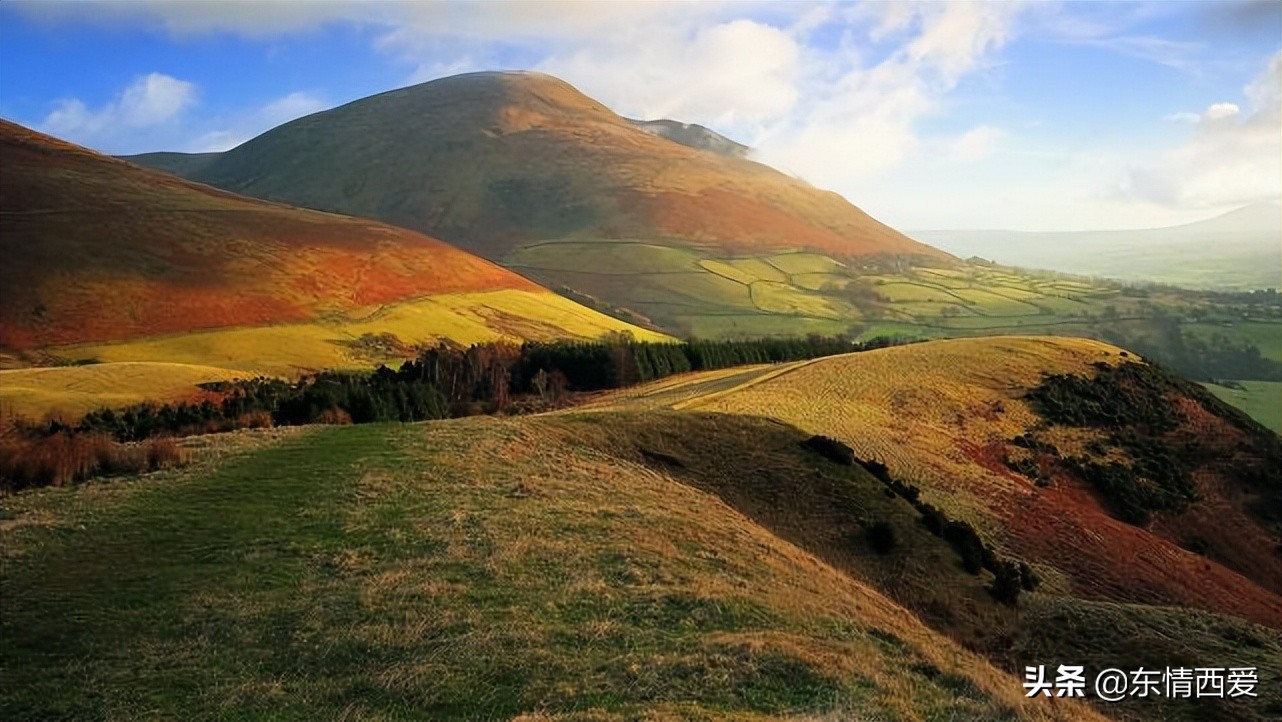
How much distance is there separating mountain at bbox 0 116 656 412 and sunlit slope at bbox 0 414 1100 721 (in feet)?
179

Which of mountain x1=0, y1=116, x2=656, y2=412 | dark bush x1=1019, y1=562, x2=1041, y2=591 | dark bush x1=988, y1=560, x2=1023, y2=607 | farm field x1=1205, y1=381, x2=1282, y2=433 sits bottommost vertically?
farm field x1=1205, y1=381, x2=1282, y2=433

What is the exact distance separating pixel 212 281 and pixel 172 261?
550cm

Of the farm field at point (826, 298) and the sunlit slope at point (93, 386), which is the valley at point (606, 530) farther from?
the farm field at point (826, 298)

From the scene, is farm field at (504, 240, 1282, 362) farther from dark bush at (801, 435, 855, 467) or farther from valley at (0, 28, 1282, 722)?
dark bush at (801, 435, 855, 467)

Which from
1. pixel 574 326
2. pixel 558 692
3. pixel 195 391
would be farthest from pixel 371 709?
pixel 574 326

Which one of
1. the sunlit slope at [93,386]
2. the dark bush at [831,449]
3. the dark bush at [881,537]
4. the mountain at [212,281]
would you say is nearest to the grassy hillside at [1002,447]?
the dark bush at [831,449]

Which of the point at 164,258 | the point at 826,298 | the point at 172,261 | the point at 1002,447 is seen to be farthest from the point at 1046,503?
the point at 826,298

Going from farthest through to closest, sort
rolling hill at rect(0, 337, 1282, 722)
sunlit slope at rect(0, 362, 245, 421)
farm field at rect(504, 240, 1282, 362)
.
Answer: farm field at rect(504, 240, 1282, 362), sunlit slope at rect(0, 362, 245, 421), rolling hill at rect(0, 337, 1282, 722)

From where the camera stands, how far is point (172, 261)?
88.1m

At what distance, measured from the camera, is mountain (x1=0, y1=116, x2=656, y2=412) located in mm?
74438

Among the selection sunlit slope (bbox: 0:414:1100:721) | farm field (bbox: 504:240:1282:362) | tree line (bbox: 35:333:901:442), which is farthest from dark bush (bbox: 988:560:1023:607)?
farm field (bbox: 504:240:1282:362)

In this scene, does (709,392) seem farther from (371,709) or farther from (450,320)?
(450,320)

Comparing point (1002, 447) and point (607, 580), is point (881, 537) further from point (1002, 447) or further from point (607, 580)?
point (1002, 447)

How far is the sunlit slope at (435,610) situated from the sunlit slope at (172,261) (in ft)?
190
